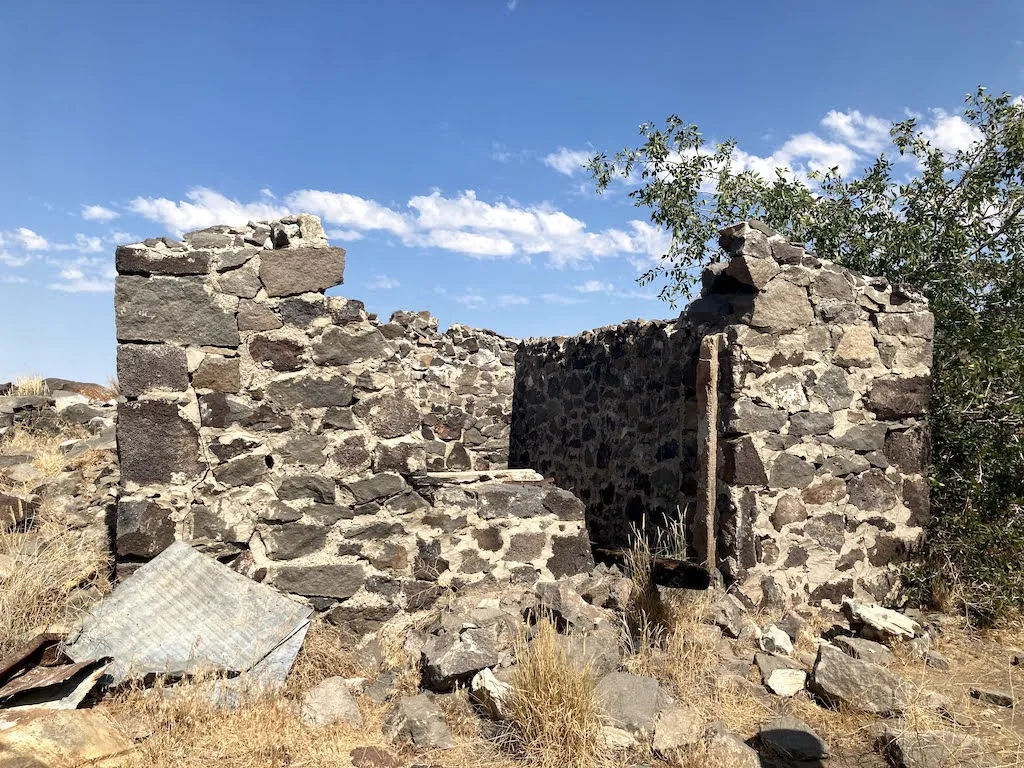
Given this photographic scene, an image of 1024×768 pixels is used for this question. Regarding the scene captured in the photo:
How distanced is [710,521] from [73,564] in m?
3.99

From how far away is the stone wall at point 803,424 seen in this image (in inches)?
194

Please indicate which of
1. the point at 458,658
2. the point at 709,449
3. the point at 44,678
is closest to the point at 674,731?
the point at 458,658

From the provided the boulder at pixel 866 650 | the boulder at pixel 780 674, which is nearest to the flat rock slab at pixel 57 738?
the boulder at pixel 780 674

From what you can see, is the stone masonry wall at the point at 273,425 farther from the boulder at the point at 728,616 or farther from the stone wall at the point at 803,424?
the stone wall at the point at 803,424

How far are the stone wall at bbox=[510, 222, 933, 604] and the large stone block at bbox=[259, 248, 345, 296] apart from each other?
262cm

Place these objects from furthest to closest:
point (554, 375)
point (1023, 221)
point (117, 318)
Answer: 1. point (554, 375)
2. point (1023, 221)
3. point (117, 318)

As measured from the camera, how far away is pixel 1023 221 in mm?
6559

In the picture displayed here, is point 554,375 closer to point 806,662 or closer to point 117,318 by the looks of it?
point 806,662

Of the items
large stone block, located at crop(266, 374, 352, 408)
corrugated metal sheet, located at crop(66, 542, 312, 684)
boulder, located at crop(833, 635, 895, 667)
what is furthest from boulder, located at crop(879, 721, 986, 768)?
large stone block, located at crop(266, 374, 352, 408)

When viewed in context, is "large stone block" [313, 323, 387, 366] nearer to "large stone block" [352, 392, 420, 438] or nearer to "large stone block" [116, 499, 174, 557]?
"large stone block" [352, 392, 420, 438]

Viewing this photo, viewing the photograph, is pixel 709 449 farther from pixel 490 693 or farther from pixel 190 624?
pixel 190 624

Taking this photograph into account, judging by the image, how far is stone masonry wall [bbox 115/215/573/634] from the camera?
3988mm

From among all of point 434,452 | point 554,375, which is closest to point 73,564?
point 554,375

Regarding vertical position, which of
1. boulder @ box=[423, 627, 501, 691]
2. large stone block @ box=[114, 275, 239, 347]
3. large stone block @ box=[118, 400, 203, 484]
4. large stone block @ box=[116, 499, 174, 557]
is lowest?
boulder @ box=[423, 627, 501, 691]
